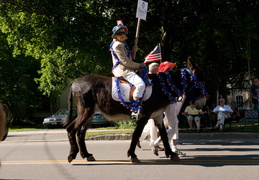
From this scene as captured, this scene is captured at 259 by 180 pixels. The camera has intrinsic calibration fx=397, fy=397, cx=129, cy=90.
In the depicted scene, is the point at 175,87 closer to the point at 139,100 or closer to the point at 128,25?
the point at 139,100

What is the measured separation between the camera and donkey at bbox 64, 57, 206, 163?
8.05m

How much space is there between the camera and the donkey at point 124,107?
8.05 m

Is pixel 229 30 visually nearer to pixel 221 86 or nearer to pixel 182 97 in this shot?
pixel 182 97

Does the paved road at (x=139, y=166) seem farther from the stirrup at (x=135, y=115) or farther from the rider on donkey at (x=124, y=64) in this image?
the rider on donkey at (x=124, y=64)

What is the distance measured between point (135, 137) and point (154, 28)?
1322 cm

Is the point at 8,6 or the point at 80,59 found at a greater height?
the point at 8,6

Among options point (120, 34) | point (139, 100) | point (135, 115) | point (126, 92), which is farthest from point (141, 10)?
point (135, 115)

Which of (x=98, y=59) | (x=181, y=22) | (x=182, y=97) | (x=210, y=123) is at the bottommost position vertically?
(x=210, y=123)

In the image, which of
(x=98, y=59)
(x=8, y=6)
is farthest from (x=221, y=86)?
(x=8, y=6)

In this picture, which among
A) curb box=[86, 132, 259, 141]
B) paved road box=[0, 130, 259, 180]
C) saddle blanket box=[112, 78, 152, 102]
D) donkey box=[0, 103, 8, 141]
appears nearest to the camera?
donkey box=[0, 103, 8, 141]

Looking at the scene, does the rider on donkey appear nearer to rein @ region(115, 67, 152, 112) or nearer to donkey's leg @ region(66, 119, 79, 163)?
rein @ region(115, 67, 152, 112)

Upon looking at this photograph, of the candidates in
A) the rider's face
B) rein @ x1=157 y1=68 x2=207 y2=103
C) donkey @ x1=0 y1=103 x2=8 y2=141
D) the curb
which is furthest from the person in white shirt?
donkey @ x1=0 y1=103 x2=8 y2=141

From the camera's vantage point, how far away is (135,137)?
26.6 feet

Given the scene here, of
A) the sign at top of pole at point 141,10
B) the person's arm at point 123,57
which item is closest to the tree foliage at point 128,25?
the sign at top of pole at point 141,10
